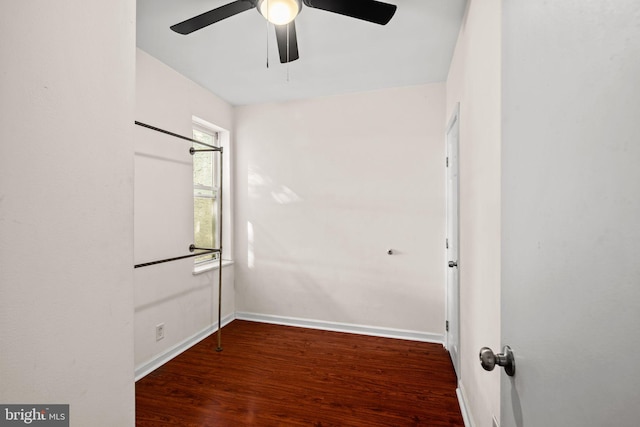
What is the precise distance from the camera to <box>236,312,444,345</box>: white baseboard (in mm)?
2912

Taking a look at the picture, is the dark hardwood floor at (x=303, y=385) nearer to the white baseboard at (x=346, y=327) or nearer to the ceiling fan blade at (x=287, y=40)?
the white baseboard at (x=346, y=327)

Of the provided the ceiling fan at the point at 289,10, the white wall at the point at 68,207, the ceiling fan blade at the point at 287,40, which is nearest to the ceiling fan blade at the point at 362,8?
the ceiling fan at the point at 289,10

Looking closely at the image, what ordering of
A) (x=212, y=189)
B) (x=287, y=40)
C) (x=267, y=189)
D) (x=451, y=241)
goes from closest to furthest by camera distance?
(x=287, y=40) → (x=451, y=241) → (x=212, y=189) → (x=267, y=189)

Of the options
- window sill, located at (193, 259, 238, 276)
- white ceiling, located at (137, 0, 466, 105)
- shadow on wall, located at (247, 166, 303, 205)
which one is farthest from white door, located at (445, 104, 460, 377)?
window sill, located at (193, 259, 238, 276)

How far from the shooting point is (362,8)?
4.80 feet

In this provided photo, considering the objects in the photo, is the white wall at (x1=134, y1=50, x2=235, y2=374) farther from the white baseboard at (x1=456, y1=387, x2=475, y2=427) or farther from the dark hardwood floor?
the white baseboard at (x1=456, y1=387, x2=475, y2=427)

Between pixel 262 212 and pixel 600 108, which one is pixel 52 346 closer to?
pixel 600 108

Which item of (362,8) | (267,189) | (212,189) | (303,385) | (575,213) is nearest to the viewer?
(575,213)

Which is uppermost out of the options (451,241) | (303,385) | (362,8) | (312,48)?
(312,48)

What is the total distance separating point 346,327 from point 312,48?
104 inches

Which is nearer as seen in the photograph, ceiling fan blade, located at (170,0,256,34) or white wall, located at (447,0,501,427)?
white wall, located at (447,0,501,427)

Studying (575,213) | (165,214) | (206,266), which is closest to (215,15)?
(165,214)

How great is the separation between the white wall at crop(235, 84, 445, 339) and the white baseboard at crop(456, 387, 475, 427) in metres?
0.90

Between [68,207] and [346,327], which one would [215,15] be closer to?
[68,207]
